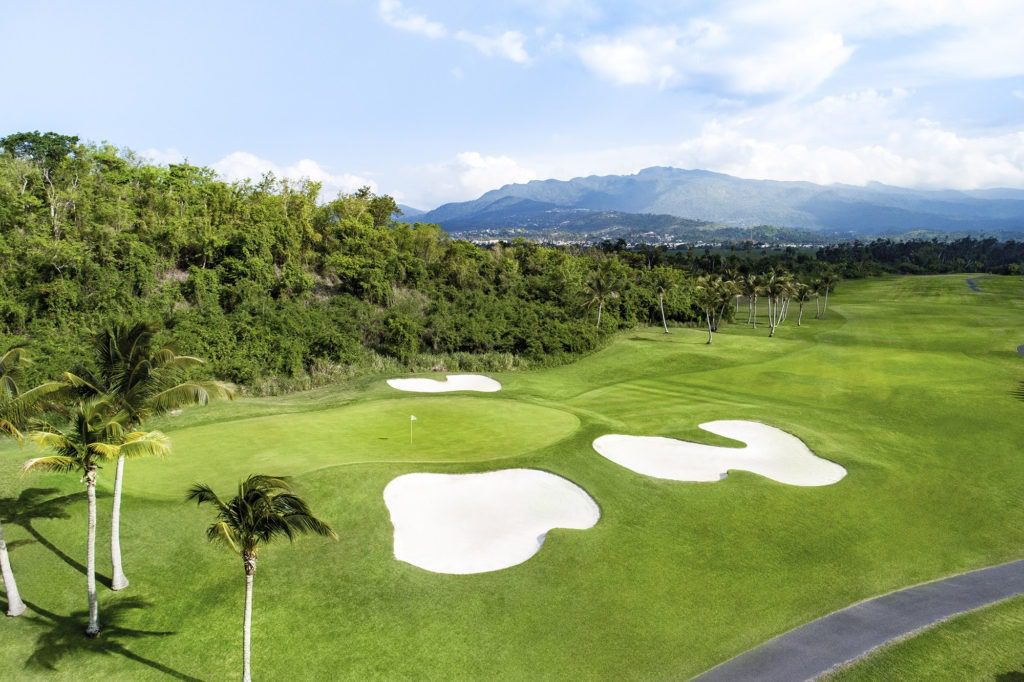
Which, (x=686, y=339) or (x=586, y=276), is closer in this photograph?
(x=686, y=339)

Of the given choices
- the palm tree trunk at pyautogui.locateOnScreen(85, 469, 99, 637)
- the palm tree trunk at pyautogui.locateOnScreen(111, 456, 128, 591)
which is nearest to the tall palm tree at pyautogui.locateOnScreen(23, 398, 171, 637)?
the palm tree trunk at pyautogui.locateOnScreen(85, 469, 99, 637)

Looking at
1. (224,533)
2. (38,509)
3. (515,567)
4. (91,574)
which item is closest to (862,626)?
(515,567)

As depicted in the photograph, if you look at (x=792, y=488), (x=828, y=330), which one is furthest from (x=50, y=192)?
(x=828, y=330)

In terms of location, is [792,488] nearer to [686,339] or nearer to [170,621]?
[170,621]

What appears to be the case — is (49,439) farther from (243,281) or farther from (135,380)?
(243,281)

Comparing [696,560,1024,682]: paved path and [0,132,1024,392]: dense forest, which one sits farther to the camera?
[0,132,1024,392]: dense forest

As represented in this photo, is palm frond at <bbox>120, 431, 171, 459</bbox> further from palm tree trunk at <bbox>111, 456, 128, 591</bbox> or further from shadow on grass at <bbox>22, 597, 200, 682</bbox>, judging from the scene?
shadow on grass at <bbox>22, 597, 200, 682</bbox>

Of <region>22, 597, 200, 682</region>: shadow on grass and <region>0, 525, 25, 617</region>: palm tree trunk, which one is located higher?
<region>0, 525, 25, 617</region>: palm tree trunk
